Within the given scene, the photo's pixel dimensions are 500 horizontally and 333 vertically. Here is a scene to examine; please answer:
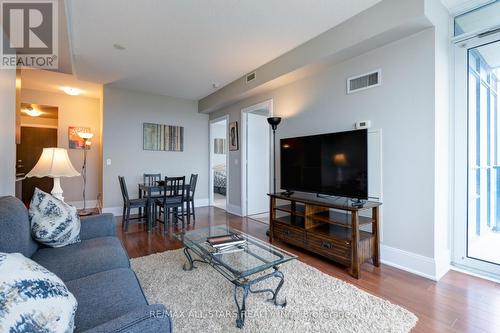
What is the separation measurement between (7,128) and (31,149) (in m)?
4.19

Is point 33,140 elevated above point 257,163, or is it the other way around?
point 33,140

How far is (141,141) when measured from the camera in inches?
213

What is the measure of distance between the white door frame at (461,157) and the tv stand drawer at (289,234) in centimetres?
161

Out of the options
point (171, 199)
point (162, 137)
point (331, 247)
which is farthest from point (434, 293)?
point (162, 137)

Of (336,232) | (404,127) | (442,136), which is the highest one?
(404,127)

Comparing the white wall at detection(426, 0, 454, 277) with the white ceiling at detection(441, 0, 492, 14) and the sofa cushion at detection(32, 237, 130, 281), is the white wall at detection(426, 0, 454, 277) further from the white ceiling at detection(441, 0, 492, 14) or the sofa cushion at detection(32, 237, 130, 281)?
the sofa cushion at detection(32, 237, 130, 281)

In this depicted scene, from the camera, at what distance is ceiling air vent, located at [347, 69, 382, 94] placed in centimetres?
274

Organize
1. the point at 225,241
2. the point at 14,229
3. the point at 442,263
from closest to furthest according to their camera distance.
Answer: the point at 14,229 < the point at 225,241 < the point at 442,263

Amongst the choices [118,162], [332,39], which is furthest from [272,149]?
[118,162]

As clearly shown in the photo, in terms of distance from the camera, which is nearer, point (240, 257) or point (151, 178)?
point (240, 257)

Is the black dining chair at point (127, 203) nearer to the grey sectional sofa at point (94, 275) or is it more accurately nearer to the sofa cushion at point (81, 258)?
the grey sectional sofa at point (94, 275)

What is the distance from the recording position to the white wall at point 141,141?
16.5 ft

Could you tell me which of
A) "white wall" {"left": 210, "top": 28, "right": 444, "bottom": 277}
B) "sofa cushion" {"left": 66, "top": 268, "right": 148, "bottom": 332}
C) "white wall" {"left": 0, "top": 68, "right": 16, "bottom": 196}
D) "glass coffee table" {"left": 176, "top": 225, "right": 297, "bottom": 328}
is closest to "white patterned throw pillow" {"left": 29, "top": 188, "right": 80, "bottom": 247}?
"sofa cushion" {"left": 66, "top": 268, "right": 148, "bottom": 332}

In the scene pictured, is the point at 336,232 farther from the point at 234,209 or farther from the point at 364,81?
the point at 234,209
